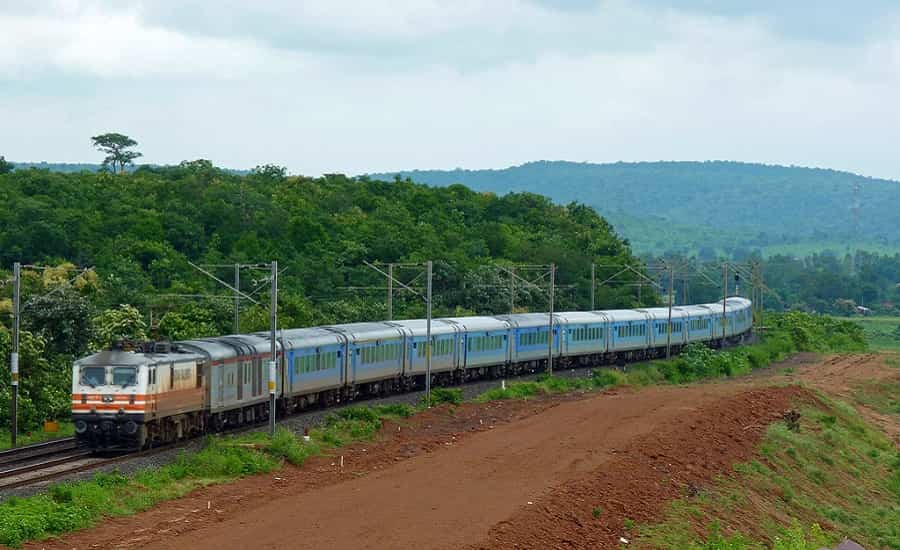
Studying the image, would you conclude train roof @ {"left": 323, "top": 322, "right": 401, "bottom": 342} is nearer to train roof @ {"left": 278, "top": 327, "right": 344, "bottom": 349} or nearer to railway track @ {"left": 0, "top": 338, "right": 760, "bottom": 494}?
train roof @ {"left": 278, "top": 327, "right": 344, "bottom": 349}

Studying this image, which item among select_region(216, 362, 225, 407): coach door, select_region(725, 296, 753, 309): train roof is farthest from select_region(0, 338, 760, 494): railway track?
select_region(725, 296, 753, 309): train roof

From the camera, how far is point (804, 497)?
42.3 metres

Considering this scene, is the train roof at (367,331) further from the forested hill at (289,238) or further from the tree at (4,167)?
the tree at (4,167)

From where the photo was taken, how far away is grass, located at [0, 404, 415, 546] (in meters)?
26.2

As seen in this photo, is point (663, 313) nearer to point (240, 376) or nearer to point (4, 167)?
point (240, 376)

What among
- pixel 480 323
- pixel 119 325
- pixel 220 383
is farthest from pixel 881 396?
pixel 220 383

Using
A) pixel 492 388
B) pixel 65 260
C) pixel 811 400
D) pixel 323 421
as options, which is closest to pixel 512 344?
pixel 492 388

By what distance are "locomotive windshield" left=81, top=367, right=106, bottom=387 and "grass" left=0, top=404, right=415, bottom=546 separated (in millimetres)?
3389

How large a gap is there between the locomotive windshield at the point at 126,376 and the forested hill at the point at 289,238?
31.8 m

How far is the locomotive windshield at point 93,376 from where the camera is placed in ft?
127

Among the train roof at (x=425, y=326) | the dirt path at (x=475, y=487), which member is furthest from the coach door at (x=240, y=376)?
the train roof at (x=425, y=326)

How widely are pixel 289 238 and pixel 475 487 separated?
272ft

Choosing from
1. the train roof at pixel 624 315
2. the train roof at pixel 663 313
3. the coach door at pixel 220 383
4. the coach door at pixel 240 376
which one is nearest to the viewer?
the coach door at pixel 220 383

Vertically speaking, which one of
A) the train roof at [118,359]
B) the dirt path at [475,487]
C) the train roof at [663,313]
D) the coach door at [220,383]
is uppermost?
the train roof at [118,359]
